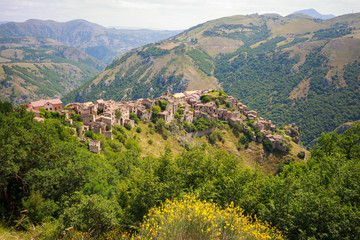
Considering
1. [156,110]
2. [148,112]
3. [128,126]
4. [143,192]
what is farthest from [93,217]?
[156,110]

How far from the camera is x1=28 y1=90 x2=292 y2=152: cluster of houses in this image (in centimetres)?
4866

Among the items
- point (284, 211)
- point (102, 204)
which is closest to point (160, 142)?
point (102, 204)

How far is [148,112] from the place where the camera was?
64375mm

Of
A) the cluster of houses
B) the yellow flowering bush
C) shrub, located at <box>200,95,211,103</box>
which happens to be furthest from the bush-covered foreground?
shrub, located at <box>200,95,211,103</box>

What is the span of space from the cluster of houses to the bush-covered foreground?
17646 mm

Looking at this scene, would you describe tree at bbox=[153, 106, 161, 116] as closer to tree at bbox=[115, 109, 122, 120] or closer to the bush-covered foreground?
tree at bbox=[115, 109, 122, 120]

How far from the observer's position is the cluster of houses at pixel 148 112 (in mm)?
48656

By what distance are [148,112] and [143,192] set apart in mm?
50395

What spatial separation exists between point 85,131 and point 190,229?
4034cm

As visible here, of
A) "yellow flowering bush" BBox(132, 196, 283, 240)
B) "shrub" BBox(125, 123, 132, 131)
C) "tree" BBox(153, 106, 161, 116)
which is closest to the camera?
"yellow flowering bush" BBox(132, 196, 283, 240)

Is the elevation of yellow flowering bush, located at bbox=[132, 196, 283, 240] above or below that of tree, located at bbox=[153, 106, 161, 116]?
above

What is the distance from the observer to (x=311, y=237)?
12203 millimetres

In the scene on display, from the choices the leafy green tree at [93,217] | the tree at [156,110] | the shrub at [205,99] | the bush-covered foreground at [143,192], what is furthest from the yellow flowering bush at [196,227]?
the shrub at [205,99]

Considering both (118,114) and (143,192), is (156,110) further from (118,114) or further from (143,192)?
(143,192)
